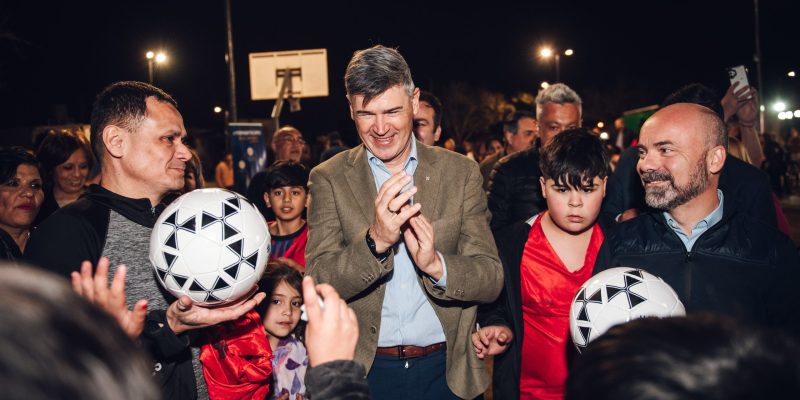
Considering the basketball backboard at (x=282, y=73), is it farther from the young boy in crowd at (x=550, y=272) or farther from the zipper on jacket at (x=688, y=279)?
the zipper on jacket at (x=688, y=279)

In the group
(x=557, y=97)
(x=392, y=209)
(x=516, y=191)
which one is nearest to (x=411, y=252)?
(x=392, y=209)

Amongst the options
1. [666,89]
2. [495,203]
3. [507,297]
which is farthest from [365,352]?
[666,89]

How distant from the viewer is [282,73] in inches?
675

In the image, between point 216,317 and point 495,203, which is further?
point 495,203

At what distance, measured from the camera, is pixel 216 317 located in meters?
2.55

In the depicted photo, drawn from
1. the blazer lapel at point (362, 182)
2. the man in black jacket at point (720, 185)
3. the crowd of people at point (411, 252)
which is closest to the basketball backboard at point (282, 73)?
the man in black jacket at point (720, 185)

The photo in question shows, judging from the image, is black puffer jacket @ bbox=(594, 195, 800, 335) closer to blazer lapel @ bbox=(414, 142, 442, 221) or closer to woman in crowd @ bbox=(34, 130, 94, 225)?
blazer lapel @ bbox=(414, 142, 442, 221)

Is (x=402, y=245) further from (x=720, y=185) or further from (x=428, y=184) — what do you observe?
(x=720, y=185)

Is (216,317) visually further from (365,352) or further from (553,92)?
(553,92)

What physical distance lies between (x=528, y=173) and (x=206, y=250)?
328 centimetres

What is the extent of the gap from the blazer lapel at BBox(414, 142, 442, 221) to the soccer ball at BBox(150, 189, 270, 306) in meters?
0.87

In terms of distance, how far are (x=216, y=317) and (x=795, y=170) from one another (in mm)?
26448

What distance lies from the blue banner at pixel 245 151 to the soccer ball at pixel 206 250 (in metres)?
9.22

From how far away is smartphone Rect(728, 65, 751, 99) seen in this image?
5654mm
